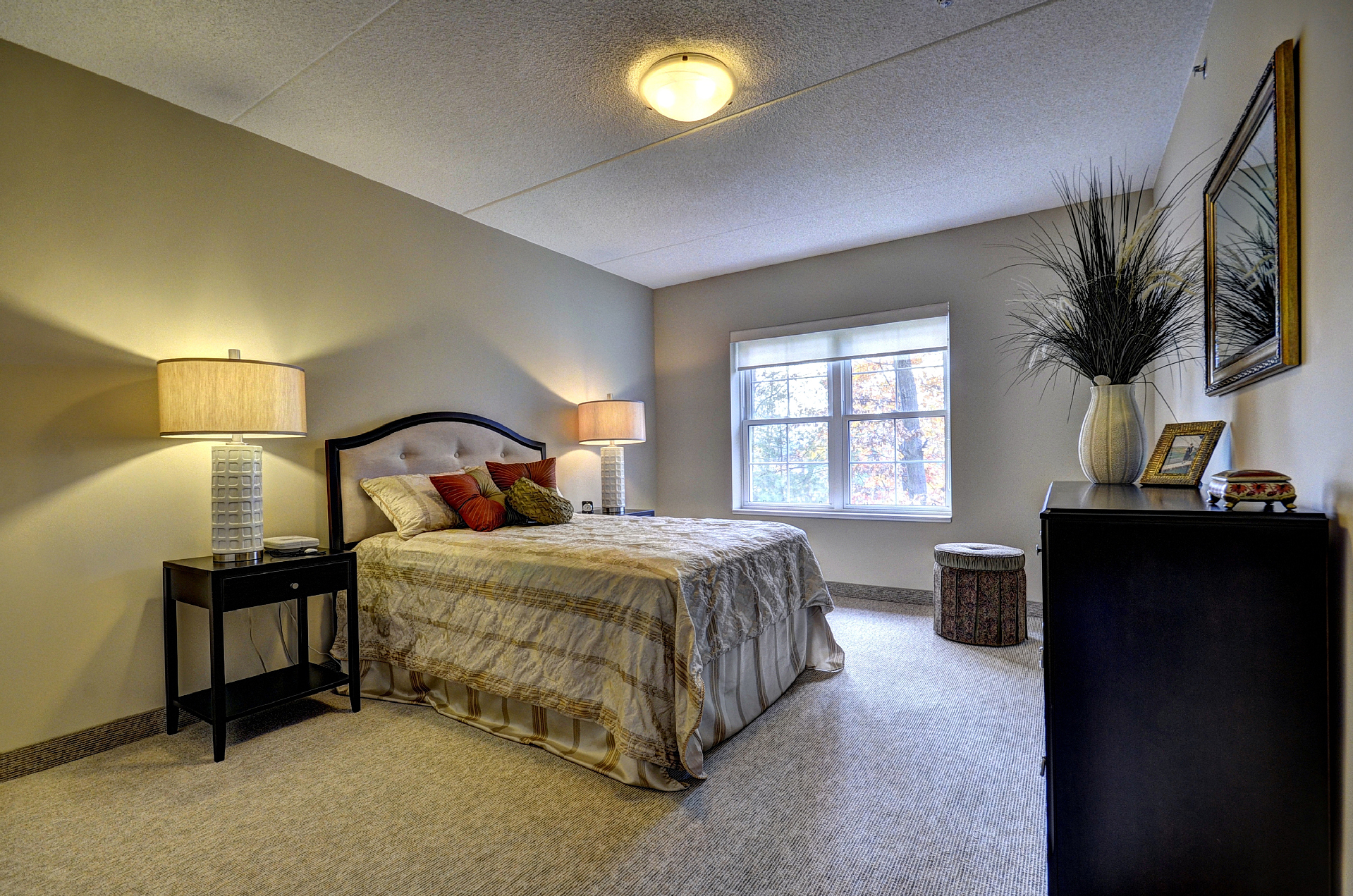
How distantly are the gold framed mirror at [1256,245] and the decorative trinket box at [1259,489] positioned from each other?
0.35 meters

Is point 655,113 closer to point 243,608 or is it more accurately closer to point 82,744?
point 243,608

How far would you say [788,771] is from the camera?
2.18 meters

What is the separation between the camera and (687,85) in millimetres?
2453

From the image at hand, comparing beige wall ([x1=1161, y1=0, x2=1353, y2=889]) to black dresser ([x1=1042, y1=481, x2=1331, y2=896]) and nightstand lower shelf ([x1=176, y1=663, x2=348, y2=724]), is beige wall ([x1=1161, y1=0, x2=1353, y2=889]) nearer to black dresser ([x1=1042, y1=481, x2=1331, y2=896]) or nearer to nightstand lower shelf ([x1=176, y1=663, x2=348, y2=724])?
black dresser ([x1=1042, y1=481, x2=1331, y2=896])

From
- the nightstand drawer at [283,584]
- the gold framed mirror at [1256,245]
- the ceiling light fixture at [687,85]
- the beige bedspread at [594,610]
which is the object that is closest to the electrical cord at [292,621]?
the beige bedspread at [594,610]

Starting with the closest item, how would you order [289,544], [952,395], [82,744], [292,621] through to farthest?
[82,744]
[289,544]
[292,621]
[952,395]

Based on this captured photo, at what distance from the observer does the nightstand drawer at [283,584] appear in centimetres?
235

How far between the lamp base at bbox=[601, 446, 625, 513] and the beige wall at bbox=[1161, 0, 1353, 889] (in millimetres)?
3459

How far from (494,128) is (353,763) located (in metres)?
2.68

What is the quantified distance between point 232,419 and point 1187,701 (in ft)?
9.80

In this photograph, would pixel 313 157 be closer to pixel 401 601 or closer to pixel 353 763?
pixel 401 601

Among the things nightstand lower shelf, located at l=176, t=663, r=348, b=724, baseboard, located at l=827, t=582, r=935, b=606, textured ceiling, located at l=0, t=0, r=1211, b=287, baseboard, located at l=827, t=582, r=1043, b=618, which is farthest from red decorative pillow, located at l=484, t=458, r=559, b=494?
baseboard, located at l=827, t=582, r=935, b=606

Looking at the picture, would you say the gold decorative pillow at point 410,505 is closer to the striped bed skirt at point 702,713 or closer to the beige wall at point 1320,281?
the striped bed skirt at point 702,713

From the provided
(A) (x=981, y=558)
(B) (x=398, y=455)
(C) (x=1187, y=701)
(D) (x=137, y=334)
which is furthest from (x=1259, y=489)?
(D) (x=137, y=334)
